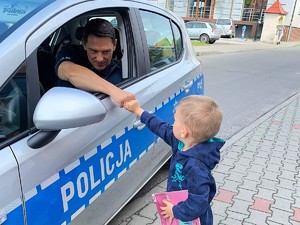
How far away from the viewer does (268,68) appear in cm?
1347

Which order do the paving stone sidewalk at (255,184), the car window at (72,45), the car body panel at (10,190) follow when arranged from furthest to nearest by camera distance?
the paving stone sidewalk at (255,184), the car window at (72,45), the car body panel at (10,190)

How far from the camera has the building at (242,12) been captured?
3569 cm

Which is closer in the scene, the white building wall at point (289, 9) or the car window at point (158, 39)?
the car window at point (158, 39)

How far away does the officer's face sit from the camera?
2.18 m

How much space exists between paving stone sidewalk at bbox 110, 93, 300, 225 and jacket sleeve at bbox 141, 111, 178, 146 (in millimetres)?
1065

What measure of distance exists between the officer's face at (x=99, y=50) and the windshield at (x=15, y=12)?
50 centimetres

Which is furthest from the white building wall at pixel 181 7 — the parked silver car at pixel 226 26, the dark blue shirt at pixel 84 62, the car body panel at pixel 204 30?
the dark blue shirt at pixel 84 62

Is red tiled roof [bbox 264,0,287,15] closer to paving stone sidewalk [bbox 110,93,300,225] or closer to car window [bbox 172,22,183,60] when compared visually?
paving stone sidewalk [bbox 110,93,300,225]

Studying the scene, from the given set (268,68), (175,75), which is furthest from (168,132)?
(268,68)

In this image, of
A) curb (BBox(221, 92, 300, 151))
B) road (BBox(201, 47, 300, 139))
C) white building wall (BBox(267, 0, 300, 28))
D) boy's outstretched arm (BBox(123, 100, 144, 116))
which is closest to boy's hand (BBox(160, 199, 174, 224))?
boy's outstretched arm (BBox(123, 100, 144, 116))

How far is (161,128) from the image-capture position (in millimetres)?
2004

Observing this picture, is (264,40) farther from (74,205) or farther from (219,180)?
(74,205)

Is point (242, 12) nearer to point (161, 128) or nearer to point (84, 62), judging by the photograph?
point (84, 62)

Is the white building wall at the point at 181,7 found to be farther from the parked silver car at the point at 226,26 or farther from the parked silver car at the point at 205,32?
the parked silver car at the point at 205,32
